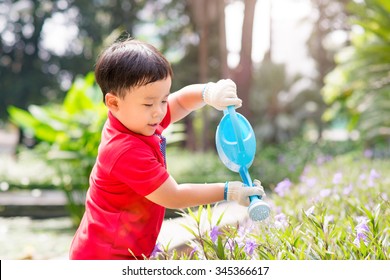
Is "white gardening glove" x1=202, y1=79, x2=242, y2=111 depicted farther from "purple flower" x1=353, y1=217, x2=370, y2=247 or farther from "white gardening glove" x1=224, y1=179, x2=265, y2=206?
"purple flower" x1=353, y1=217, x2=370, y2=247

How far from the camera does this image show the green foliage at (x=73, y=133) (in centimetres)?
631

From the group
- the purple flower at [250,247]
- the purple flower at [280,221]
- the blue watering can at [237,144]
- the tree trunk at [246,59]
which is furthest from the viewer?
the tree trunk at [246,59]

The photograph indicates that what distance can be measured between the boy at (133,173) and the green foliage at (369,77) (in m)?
6.83

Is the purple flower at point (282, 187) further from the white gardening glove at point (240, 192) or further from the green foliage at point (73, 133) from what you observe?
the green foliage at point (73, 133)

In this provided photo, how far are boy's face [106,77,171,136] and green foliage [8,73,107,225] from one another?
425 centimetres

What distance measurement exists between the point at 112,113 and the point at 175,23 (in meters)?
22.0

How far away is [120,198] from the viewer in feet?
6.76

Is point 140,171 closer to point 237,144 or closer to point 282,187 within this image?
point 237,144

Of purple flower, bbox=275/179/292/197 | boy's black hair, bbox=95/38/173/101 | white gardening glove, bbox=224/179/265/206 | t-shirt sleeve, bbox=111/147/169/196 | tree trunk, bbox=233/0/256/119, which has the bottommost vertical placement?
tree trunk, bbox=233/0/256/119

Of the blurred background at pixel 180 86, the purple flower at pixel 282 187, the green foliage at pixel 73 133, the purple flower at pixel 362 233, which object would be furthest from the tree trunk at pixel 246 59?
the purple flower at pixel 362 233

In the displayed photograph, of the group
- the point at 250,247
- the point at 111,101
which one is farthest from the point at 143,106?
the point at 250,247

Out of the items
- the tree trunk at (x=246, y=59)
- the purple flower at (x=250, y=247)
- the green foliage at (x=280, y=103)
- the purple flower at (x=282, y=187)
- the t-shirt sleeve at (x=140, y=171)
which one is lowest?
the green foliage at (x=280, y=103)

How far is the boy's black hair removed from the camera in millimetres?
1986

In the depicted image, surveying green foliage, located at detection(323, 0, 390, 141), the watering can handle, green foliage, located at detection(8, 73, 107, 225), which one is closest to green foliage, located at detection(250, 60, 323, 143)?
green foliage, located at detection(323, 0, 390, 141)
